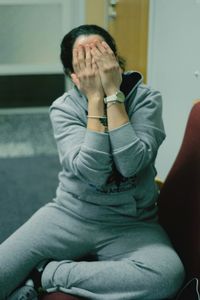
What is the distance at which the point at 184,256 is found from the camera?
53.1 inches

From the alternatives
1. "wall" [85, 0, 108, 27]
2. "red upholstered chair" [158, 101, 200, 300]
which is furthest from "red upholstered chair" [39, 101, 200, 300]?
"wall" [85, 0, 108, 27]

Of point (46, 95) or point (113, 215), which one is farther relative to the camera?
point (46, 95)

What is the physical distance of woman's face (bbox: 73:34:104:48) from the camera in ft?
4.47

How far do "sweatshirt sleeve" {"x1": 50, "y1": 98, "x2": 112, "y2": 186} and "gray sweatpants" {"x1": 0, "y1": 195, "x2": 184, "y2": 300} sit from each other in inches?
4.6

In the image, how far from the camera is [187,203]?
1.36 m

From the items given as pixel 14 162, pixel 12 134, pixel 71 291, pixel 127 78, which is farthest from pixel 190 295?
pixel 12 134

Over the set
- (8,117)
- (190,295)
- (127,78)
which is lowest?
(8,117)

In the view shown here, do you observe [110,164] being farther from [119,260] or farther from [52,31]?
[52,31]

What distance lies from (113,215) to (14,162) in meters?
1.78

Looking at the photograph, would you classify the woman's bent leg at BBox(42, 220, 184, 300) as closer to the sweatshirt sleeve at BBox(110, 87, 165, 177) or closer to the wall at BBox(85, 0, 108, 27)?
the sweatshirt sleeve at BBox(110, 87, 165, 177)

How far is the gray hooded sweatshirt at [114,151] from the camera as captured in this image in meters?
1.24

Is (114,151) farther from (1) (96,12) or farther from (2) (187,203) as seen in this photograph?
(1) (96,12)

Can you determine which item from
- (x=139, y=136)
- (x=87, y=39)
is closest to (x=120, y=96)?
(x=139, y=136)

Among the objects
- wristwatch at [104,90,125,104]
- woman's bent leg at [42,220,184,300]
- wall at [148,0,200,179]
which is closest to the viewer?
woman's bent leg at [42,220,184,300]
